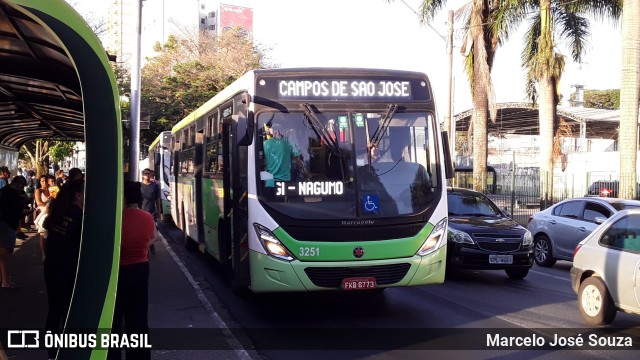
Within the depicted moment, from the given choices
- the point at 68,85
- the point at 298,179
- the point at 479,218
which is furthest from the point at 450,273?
the point at 68,85

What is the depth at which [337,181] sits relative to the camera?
817 cm

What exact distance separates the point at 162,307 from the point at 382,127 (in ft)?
13.4

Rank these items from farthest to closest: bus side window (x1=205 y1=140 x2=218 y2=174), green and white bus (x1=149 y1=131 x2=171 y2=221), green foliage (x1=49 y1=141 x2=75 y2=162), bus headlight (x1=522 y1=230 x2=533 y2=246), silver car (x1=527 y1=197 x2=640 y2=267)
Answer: green foliage (x1=49 y1=141 x2=75 y2=162) → green and white bus (x1=149 y1=131 x2=171 y2=221) → silver car (x1=527 y1=197 x2=640 y2=267) → bus headlight (x1=522 y1=230 x2=533 y2=246) → bus side window (x1=205 y1=140 x2=218 y2=174)

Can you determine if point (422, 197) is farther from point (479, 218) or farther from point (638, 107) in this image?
point (638, 107)

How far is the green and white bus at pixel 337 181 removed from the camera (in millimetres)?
7926

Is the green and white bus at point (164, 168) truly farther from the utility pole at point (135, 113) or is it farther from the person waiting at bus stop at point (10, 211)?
the person waiting at bus stop at point (10, 211)

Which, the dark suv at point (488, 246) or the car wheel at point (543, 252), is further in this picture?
the car wheel at point (543, 252)

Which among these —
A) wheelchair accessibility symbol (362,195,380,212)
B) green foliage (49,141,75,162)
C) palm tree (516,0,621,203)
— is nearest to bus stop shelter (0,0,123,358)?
wheelchair accessibility symbol (362,195,380,212)

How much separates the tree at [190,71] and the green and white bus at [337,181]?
1087 inches

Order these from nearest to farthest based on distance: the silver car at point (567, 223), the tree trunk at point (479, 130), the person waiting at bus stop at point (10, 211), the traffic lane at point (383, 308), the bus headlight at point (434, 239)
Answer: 1. the bus headlight at point (434, 239)
2. the traffic lane at point (383, 308)
3. the person waiting at bus stop at point (10, 211)
4. the silver car at point (567, 223)
5. the tree trunk at point (479, 130)

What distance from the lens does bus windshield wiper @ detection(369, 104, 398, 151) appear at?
27.2ft

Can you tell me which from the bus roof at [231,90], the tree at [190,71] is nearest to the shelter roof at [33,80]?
the bus roof at [231,90]

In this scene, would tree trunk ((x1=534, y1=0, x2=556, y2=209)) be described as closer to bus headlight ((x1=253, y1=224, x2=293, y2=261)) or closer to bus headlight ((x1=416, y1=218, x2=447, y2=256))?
bus headlight ((x1=416, y1=218, x2=447, y2=256))

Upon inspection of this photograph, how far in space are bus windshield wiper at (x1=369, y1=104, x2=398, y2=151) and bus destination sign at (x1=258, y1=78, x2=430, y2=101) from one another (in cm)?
17
